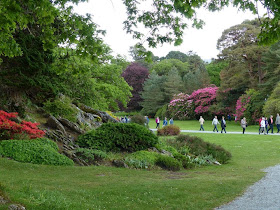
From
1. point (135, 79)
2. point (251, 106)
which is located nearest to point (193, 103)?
point (251, 106)

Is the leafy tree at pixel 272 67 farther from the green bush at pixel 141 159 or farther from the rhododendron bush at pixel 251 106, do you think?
the green bush at pixel 141 159

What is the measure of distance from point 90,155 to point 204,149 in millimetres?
6221

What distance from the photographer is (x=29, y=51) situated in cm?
1404

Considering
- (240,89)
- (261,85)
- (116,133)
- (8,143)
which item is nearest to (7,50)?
(8,143)

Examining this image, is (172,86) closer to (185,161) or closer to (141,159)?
(185,161)

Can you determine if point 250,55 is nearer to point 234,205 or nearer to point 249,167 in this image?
point 249,167

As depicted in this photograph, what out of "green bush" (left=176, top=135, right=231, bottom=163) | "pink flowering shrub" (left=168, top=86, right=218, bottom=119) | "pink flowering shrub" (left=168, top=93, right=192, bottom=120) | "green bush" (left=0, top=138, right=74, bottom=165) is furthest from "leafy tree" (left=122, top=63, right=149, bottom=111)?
"green bush" (left=0, top=138, right=74, bottom=165)

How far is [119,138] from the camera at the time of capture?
13.3 metres

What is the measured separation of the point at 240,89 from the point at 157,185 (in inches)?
1560

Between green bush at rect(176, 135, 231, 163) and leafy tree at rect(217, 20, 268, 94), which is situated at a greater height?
leafy tree at rect(217, 20, 268, 94)

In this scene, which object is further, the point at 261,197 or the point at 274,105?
the point at 274,105

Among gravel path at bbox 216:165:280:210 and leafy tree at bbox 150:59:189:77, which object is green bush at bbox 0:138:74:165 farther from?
leafy tree at bbox 150:59:189:77

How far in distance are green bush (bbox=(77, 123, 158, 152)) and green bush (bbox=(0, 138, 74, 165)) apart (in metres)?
2.27

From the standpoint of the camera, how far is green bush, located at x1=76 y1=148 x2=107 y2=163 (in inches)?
458
